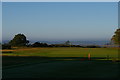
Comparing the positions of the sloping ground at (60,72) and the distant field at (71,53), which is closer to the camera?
the sloping ground at (60,72)

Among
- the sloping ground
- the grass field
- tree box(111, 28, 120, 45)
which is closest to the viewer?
the sloping ground

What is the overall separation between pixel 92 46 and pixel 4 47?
19.6 metres

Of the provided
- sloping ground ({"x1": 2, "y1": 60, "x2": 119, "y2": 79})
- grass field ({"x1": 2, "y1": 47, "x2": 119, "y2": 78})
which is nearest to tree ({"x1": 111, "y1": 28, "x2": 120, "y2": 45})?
grass field ({"x1": 2, "y1": 47, "x2": 119, "y2": 78})

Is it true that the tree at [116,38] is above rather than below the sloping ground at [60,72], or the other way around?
above

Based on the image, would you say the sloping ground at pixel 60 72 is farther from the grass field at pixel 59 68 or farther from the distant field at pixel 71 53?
the distant field at pixel 71 53

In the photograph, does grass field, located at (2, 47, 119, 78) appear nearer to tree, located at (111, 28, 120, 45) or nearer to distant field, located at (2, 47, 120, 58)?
→ distant field, located at (2, 47, 120, 58)

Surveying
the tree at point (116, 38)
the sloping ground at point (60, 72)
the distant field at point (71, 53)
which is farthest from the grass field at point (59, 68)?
the tree at point (116, 38)

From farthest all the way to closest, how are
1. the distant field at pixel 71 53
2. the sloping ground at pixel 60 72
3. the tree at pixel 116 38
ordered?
the tree at pixel 116 38 < the distant field at pixel 71 53 < the sloping ground at pixel 60 72

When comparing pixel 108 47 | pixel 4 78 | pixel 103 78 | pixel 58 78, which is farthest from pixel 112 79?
pixel 108 47

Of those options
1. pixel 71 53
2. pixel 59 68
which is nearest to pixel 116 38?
pixel 71 53

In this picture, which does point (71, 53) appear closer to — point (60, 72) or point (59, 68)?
point (59, 68)

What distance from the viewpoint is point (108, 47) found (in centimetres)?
4316

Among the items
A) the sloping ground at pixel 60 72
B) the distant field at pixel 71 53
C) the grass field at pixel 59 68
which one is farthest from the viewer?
the distant field at pixel 71 53

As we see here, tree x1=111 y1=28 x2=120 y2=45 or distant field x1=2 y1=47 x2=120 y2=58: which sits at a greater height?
tree x1=111 y1=28 x2=120 y2=45
